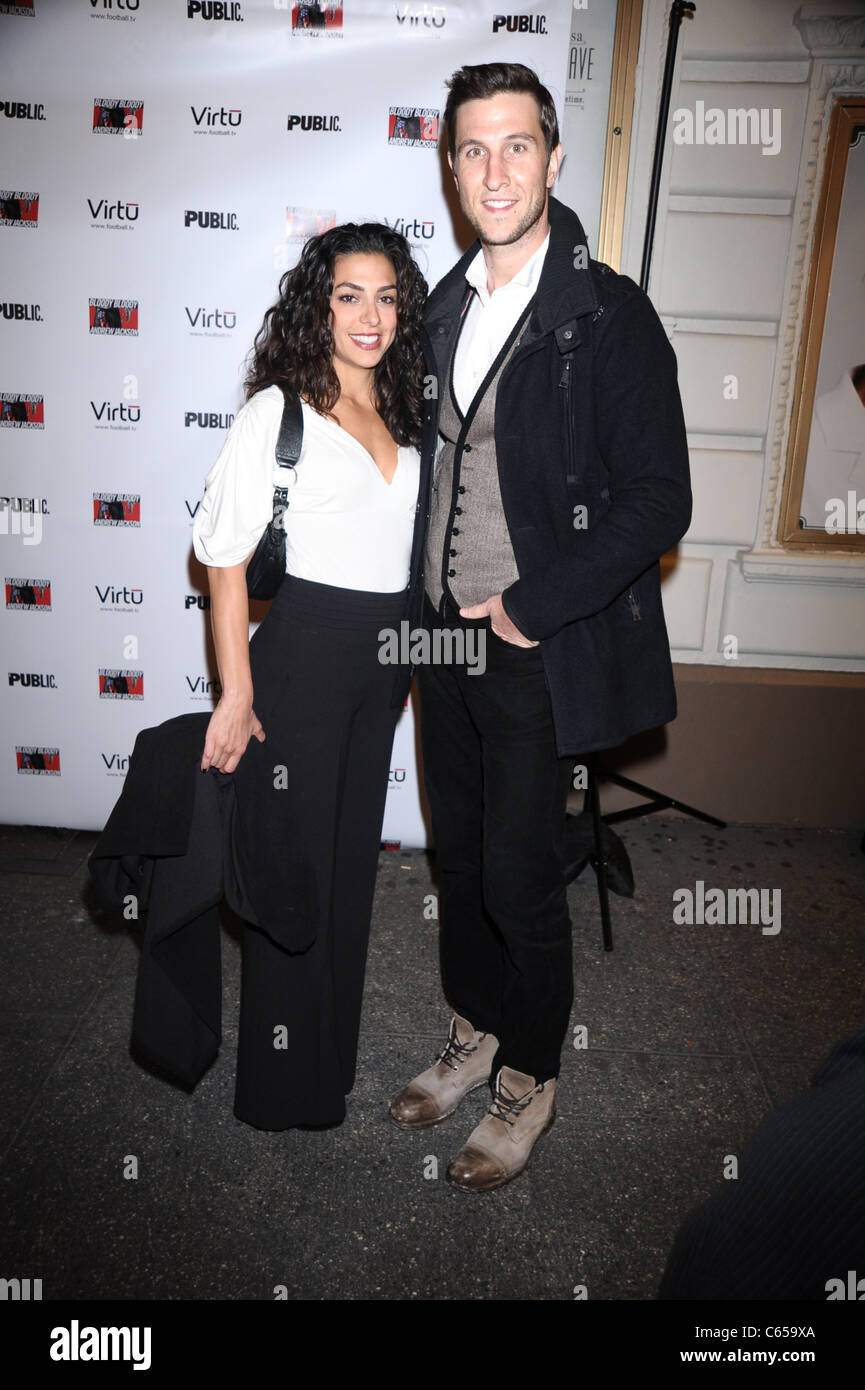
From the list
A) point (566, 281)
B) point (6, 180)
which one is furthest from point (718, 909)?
point (6, 180)

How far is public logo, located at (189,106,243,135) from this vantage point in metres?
3.36

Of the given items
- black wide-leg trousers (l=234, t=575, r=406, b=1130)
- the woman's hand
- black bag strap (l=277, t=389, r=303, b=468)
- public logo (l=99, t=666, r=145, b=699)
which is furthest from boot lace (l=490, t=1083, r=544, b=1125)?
public logo (l=99, t=666, r=145, b=699)

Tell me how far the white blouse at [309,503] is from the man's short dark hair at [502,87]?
778mm

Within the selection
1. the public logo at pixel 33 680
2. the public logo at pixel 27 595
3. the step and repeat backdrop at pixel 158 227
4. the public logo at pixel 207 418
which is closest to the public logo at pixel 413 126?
the step and repeat backdrop at pixel 158 227

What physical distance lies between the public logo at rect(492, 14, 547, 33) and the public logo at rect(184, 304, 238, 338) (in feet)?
4.42

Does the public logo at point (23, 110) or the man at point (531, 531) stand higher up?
the public logo at point (23, 110)

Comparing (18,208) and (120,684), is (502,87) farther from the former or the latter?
(120,684)

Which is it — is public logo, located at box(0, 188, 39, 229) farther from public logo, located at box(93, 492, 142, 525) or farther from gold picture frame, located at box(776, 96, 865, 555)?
gold picture frame, located at box(776, 96, 865, 555)

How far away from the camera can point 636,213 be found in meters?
3.92

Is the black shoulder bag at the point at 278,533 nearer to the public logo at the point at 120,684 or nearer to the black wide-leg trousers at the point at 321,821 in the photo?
the black wide-leg trousers at the point at 321,821

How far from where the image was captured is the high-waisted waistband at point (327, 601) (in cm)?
221

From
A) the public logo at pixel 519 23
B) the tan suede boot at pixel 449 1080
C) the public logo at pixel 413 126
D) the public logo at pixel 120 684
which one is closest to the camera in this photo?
the tan suede boot at pixel 449 1080
